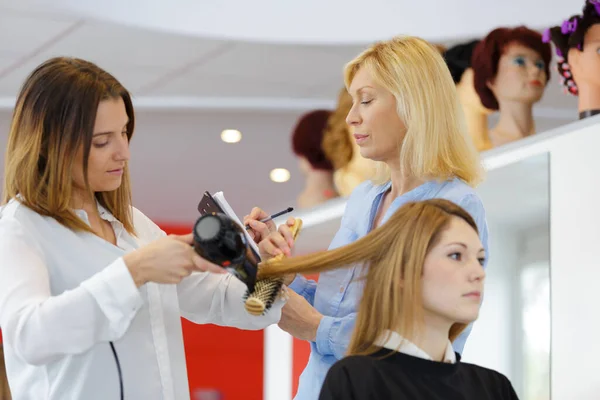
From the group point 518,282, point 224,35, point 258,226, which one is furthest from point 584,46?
point 224,35

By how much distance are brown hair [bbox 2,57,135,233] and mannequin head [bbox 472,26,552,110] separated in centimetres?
207

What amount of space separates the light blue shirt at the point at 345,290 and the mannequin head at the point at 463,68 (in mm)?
1686

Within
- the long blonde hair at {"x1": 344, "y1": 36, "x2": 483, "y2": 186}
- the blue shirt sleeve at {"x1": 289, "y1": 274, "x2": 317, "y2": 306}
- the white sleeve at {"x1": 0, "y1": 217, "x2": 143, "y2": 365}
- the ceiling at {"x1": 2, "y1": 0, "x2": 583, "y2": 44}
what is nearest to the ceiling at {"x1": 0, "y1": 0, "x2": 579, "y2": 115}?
the ceiling at {"x1": 2, "y1": 0, "x2": 583, "y2": 44}

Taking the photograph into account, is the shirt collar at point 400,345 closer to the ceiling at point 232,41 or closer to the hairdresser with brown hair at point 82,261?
the hairdresser with brown hair at point 82,261

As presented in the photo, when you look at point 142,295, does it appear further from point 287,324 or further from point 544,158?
point 544,158

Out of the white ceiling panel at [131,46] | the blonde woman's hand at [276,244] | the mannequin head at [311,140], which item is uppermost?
the white ceiling panel at [131,46]

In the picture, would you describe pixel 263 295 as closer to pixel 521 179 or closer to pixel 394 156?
pixel 394 156

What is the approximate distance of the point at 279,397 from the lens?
4.56 metres

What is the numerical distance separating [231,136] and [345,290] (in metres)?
4.32

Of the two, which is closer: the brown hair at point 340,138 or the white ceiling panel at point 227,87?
the brown hair at point 340,138

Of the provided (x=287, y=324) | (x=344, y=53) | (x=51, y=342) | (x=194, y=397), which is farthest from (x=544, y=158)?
(x=194, y=397)

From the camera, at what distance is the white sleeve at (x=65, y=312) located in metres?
1.46

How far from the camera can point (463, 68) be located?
376 cm

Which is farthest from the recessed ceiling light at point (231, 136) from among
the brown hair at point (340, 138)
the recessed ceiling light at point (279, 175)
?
the brown hair at point (340, 138)
